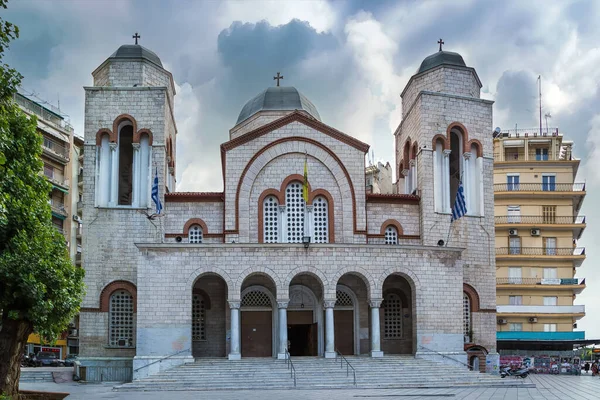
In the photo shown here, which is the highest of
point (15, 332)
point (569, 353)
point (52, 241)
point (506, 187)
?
point (506, 187)

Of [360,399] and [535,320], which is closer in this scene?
[360,399]

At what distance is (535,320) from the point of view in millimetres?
52594

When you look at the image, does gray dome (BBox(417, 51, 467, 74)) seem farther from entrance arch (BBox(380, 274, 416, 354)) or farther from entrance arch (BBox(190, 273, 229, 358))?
entrance arch (BBox(190, 273, 229, 358))

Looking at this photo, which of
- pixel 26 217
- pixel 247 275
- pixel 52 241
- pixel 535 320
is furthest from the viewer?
pixel 535 320

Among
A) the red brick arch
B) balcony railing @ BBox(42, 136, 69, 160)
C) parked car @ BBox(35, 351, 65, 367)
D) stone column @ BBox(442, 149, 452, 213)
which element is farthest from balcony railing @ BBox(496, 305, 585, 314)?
balcony railing @ BBox(42, 136, 69, 160)

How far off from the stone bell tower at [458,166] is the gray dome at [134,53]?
13.5 meters

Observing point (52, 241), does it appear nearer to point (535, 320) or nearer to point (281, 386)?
point (281, 386)

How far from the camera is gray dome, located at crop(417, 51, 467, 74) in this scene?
39.9 metres

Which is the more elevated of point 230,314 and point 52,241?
point 52,241

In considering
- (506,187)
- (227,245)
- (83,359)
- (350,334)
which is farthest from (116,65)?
(506,187)

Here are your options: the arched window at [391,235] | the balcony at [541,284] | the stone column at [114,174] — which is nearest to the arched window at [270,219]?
the arched window at [391,235]

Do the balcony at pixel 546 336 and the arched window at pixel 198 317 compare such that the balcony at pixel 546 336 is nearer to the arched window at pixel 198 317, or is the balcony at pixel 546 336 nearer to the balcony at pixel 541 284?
the balcony at pixel 541 284

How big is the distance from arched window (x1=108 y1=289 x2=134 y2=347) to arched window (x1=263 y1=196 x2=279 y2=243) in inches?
273

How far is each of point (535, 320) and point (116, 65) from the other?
32370mm
